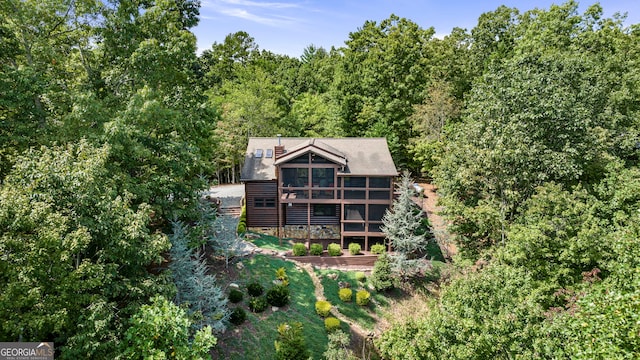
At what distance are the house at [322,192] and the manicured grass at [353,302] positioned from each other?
3296 millimetres

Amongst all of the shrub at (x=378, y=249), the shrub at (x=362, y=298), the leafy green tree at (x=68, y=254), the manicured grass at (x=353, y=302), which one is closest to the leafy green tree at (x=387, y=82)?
the shrub at (x=378, y=249)

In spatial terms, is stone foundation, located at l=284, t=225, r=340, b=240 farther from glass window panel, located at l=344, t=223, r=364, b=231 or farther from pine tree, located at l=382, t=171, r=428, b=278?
pine tree, located at l=382, t=171, r=428, b=278

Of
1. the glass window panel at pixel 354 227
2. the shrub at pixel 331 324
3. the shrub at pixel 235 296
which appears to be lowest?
the shrub at pixel 331 324

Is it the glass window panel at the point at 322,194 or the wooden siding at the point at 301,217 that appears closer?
the glass window panel at the point at 322,194

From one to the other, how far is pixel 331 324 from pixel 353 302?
9.96 feet

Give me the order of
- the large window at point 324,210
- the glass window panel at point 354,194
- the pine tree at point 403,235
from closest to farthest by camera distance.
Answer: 1. the pine tree at point 403,235
2. the glass window panel at point 354,194
3. the large window at point 324,210

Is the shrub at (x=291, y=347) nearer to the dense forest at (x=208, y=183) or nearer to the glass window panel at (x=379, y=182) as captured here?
the dense forest at (x=208, y=183)

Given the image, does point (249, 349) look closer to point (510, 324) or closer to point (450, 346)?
point (450, 346)

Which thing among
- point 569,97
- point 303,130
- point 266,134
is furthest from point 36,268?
point 303,130

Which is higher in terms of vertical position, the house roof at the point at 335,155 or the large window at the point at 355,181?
the house roof at the point at 335,155

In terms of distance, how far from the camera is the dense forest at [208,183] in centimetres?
979

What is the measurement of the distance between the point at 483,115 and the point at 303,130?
27641mm

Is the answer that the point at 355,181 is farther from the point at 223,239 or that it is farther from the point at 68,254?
the point at 68,254

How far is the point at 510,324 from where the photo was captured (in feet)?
32.7
